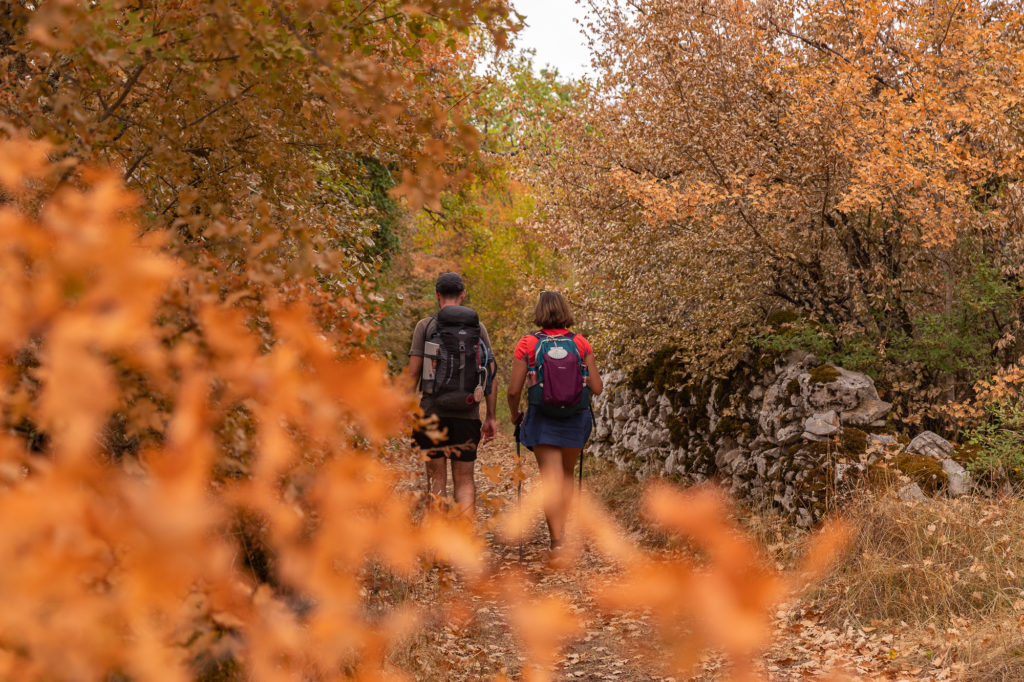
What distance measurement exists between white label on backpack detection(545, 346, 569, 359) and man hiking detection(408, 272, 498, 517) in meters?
0.51

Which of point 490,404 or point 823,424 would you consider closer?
point 490,404

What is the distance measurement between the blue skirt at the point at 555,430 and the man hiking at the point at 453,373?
47 cm

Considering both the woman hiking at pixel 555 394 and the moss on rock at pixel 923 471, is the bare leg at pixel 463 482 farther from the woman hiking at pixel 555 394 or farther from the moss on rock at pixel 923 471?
the moss on rock at pixel 923 471

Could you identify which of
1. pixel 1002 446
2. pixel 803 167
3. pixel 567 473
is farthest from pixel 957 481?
pixel 567 473

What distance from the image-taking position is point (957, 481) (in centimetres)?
578

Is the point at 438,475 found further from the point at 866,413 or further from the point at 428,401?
the point at 866,413

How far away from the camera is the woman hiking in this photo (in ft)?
20.1

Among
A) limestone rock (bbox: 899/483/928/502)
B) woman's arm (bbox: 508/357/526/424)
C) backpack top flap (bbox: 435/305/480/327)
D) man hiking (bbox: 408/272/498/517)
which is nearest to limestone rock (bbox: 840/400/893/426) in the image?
limestone rock (bbox: 899/483/928/502)

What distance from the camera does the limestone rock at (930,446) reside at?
6148 millimetres

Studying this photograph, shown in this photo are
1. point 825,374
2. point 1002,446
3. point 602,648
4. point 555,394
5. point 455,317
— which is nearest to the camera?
point 602,648

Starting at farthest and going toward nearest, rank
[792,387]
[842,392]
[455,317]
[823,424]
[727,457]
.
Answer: [727,457], [792,387], [842,392], [823,424], [455,317]

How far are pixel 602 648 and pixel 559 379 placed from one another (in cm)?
206

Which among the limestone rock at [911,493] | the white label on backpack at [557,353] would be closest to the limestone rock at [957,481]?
the limestone rock at [911,493]

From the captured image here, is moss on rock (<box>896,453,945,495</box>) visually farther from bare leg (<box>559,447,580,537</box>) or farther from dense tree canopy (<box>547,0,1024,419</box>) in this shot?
bare leg (<box>559,447,580,537</box>)
